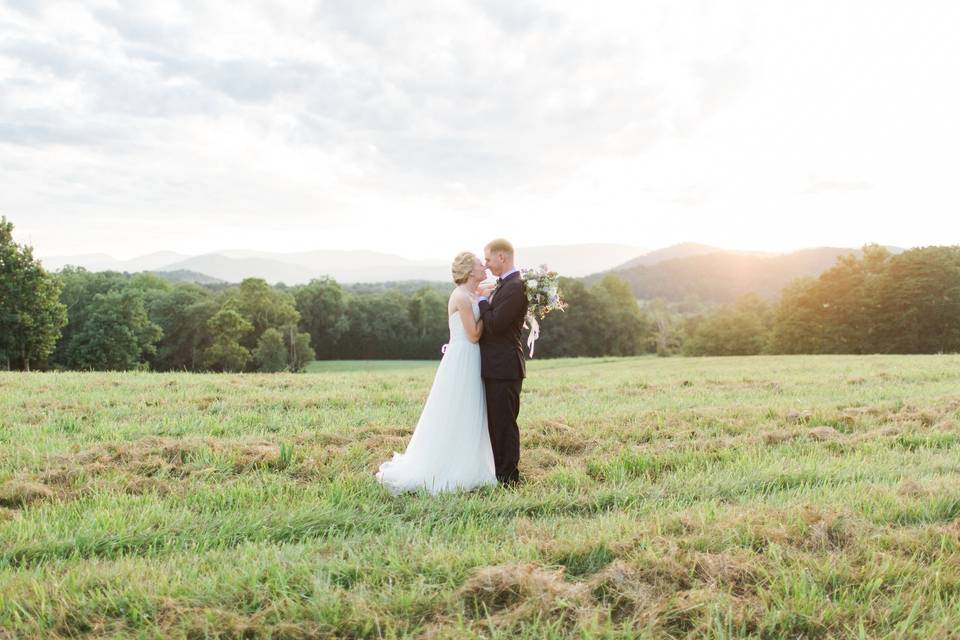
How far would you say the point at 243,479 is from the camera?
624 cm

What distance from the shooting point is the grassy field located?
11.3ft

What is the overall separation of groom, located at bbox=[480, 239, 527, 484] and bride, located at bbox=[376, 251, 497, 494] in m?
0.11

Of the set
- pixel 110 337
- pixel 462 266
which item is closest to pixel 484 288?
pixel 462 266

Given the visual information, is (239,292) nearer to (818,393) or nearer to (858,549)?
(818,393)

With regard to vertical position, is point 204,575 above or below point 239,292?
below

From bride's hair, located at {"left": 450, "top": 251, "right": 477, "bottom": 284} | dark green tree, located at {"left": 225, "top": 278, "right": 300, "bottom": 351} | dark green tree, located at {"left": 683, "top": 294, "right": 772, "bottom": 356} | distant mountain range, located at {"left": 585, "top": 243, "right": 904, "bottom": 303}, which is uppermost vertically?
distant mountain range, located at {"left": 585, "top": 243, "right": 904, "bottom": 303}

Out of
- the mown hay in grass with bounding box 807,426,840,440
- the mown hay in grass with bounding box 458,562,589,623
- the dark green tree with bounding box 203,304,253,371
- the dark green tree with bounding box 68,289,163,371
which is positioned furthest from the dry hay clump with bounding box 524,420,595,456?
the dark green tree with bounding box 203,304,253,371

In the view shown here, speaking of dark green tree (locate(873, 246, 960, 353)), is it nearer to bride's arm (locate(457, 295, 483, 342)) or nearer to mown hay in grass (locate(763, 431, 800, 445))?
mown hay in grass (locate(763, 431, 800, 445))

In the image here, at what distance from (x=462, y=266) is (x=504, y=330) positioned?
84 centimetres

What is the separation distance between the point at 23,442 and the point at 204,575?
212 inches

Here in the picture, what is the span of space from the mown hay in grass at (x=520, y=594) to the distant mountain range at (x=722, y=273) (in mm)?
132931

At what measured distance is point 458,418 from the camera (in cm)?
669

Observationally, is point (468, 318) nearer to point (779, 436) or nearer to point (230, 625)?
point (230, 625)

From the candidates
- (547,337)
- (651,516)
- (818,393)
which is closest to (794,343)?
(547,337)
